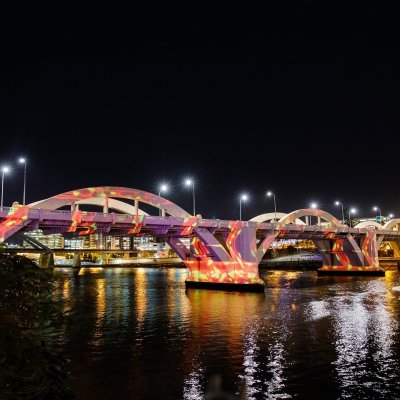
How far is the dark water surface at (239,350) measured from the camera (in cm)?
1479

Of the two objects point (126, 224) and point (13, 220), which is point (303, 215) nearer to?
point (126, 224)

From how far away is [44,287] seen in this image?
7684 millimetres

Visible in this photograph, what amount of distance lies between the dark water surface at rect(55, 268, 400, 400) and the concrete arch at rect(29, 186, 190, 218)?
9461mm

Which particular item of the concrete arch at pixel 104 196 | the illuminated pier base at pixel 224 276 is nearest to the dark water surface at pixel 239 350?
the concrete arch at pixel 104 196

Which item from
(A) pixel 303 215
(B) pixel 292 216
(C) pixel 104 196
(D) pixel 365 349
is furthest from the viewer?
(A) pixel 303 215

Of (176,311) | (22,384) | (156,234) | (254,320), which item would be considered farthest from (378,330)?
(156,234)

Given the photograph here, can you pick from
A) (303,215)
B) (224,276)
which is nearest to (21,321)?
(224,276)

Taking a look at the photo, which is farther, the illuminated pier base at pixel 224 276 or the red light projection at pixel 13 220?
the illuminated pier base at pixel 224 276

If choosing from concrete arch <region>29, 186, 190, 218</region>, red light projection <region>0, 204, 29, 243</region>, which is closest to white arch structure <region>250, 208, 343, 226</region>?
concrete arch <region>29, 186, 190, 218</region>

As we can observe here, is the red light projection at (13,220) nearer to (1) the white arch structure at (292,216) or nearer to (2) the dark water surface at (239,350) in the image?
(2) the dark water surface at (239,350)

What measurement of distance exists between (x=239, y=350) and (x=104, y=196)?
26.6 meters

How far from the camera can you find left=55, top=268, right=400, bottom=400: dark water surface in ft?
48.5

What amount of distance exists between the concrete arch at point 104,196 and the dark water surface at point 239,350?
946 centimetres

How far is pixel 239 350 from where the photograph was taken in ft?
67.0
